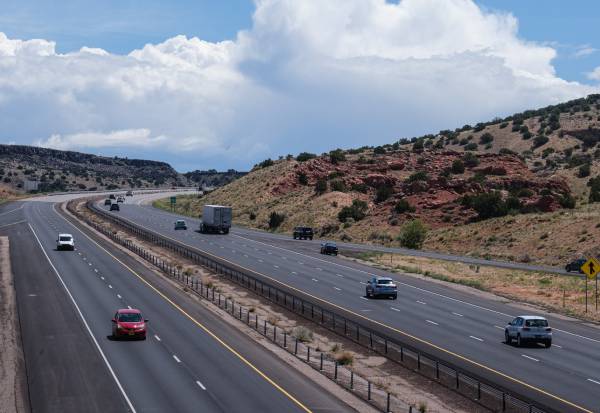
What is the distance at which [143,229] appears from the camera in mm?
112188

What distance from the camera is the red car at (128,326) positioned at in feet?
128

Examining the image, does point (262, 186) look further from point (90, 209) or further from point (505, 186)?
point (505, 186)

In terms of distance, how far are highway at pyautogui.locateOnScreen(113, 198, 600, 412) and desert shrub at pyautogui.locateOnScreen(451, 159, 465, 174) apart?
62261 millimetres

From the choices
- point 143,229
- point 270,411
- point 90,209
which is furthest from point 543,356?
point 90,209

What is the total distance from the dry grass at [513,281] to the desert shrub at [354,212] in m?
37.9

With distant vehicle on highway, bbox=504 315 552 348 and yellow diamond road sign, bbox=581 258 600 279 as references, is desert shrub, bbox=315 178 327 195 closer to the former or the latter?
yellow diamond road sign, bbox=581 258 600 279

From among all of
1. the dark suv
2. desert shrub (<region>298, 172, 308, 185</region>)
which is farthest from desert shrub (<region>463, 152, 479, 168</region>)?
the dark suv

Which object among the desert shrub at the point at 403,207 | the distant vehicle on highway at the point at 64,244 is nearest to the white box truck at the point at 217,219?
the desert shrub at the point at 403,207

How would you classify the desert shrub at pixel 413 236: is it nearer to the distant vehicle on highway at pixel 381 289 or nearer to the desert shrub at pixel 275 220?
the desert shrub at pixel 275 220

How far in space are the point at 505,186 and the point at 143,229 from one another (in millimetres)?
55621

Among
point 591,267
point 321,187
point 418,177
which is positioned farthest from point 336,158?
point 591,267

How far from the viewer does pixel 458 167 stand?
5664 inches

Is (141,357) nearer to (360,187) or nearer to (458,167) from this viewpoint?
(360,187)

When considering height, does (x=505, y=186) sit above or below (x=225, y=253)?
above
